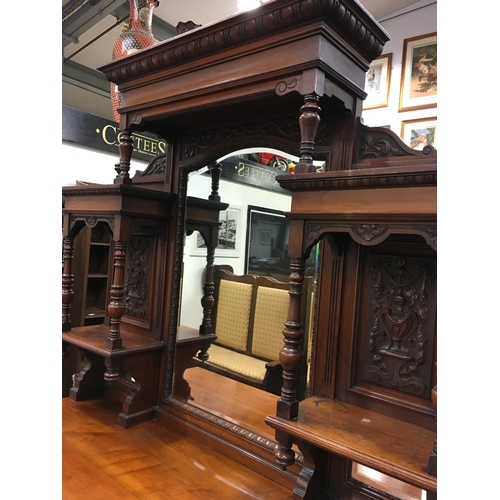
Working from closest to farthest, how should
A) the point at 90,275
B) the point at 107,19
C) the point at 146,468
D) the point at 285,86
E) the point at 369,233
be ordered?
the point at 369,233
the point at 285,86
the point at 146,468
the point at 90,275
the point at 107,19

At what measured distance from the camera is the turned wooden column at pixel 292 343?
88 centimetres

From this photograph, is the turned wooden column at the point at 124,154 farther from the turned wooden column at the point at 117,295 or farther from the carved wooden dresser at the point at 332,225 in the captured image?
the turned wooden column at the point at 117,295

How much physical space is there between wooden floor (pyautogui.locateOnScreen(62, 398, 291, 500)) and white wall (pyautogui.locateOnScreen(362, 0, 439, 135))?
167 centimetres

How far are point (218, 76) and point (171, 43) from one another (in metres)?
0.18

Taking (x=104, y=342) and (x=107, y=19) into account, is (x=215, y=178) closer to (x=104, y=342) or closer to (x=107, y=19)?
(x=104, y=342)

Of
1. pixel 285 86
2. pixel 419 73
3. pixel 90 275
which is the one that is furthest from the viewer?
pixel 90 275

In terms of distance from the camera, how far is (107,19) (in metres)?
3.12

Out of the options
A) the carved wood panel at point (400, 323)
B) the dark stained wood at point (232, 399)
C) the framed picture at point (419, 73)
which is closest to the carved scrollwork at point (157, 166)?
the dark stained wood at point (232, 399)

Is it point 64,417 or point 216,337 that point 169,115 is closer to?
point 216,337

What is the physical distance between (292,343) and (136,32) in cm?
122

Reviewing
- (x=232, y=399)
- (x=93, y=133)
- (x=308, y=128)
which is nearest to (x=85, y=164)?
(x=93, y=133)

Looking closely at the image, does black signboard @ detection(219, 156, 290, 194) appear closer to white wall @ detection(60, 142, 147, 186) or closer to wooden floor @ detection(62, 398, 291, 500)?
wooden floor @ detection(62, 398, 291, 500)

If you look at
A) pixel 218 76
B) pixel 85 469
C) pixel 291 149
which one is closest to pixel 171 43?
pixel 218 76

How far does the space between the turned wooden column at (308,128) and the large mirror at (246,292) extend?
271 mm
